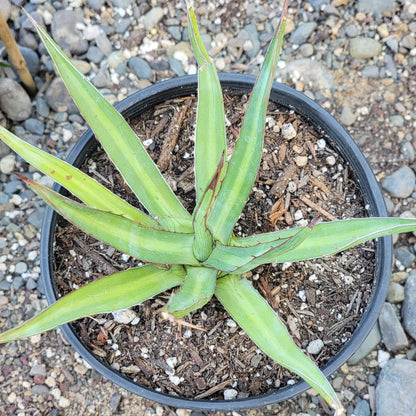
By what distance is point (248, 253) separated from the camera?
929 mm

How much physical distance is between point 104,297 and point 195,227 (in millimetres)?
247

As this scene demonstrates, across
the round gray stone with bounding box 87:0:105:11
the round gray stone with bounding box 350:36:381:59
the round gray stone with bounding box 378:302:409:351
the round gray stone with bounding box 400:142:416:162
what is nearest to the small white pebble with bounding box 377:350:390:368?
the round gray stone with bounding box 378:302:409:351

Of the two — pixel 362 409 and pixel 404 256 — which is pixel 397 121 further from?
pixel 362 409

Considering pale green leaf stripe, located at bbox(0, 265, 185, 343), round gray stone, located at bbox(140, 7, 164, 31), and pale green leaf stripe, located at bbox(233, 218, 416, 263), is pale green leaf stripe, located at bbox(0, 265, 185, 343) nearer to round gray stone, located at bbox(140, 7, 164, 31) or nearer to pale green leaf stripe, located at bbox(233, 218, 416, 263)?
pale green leaf stripe, located at bbox(233, 218, 416, 263)

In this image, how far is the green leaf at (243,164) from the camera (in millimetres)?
977

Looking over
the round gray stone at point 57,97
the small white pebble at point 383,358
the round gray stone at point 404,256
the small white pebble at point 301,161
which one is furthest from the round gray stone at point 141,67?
the small white pebble at point 383,358

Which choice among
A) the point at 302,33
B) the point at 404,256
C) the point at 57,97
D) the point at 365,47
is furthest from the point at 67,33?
the point at 404,256

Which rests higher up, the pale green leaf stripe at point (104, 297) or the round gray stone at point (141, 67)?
the round gray stone at point (141, 67)

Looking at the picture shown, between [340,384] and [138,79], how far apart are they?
121 cm

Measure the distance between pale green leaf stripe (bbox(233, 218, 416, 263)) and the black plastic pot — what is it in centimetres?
26

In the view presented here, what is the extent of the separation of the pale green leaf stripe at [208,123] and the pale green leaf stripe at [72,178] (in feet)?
0.54

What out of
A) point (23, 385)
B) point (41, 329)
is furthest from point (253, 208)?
point (23, 385)

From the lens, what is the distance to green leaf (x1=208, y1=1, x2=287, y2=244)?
977mm

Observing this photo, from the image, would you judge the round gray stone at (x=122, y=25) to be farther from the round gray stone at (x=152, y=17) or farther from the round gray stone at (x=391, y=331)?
the round gray stone at (x=391, y=331)
